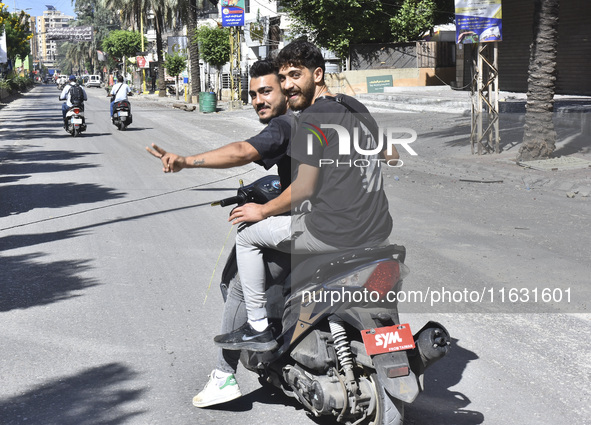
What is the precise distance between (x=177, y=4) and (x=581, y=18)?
111ft

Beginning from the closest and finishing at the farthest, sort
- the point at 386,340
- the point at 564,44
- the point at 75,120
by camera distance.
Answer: the point at 386,340, the point at 75,120, the point at 564,44

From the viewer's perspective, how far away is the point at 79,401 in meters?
4.24

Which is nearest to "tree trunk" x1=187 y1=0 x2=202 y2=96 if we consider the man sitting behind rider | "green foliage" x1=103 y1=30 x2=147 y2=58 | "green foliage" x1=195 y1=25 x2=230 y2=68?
"green foliage" x1=195 y1=25 x2=230 y2=68

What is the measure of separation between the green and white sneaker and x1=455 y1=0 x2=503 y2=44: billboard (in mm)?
12646

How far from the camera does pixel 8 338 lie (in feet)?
17.5

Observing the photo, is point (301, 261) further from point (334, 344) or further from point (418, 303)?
point (418, 303)

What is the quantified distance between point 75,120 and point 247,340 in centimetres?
2051

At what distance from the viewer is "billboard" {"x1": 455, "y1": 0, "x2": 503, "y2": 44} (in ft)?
49.5

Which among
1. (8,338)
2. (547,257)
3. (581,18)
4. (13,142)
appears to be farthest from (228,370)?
(581,18)

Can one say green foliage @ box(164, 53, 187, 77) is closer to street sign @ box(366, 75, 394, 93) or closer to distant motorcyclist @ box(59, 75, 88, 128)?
street sign @ box(366, 75, 394, 93)

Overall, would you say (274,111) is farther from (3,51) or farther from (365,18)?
(3,51)

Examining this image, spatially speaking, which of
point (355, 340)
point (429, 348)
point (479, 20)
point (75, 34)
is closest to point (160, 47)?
point (479, 20)

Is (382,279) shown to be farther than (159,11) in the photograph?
No

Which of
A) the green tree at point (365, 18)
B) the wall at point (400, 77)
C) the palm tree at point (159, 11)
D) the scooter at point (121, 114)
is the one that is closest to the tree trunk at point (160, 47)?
the palm tree at point (159, 11)
